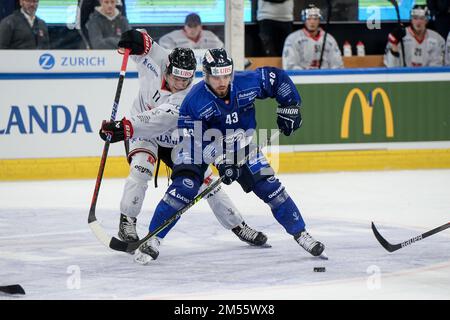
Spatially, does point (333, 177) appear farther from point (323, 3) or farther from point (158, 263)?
point (158, 263)

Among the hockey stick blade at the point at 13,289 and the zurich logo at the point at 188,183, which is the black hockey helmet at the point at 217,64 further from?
the hockey stick blade at the point at 13,289

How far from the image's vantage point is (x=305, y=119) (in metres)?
9.47

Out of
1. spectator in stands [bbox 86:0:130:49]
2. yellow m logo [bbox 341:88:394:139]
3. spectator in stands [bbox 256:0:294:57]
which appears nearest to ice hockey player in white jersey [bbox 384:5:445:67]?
yellow m logo [bbox 341:88:394:139]

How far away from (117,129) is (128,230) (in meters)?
0.70

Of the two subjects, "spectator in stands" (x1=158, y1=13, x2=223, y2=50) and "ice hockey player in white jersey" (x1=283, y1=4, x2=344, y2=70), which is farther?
"ice hockey player in white jersey" (x1=283, y1=4, x2=344, y2=70)

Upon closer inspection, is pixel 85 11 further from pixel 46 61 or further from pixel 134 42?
pixel 134 42

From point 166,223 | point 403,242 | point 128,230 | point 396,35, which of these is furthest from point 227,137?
point 396,35

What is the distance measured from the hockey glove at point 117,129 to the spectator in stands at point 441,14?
5.07m

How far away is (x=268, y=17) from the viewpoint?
387 inches

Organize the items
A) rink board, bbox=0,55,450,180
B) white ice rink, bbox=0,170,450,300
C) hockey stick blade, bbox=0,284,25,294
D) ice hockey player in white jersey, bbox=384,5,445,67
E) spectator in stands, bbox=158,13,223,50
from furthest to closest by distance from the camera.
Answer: ice hockey player in white jersey, bbox=384,5,445,67, spectator in stands, bbox=158,13,223,50, rink board, bbox=0,55,450,180, white ice rink, bbox=0,170,450,300, hockey stick blade, bbox=0,284,25,294

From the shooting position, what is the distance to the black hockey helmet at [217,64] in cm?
568

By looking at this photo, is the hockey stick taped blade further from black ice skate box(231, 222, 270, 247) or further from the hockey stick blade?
the hockey stick blade

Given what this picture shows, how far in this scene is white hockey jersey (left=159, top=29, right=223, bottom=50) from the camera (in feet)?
30.0

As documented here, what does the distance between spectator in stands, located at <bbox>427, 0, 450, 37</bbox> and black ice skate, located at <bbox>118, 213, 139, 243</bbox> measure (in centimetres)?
489
